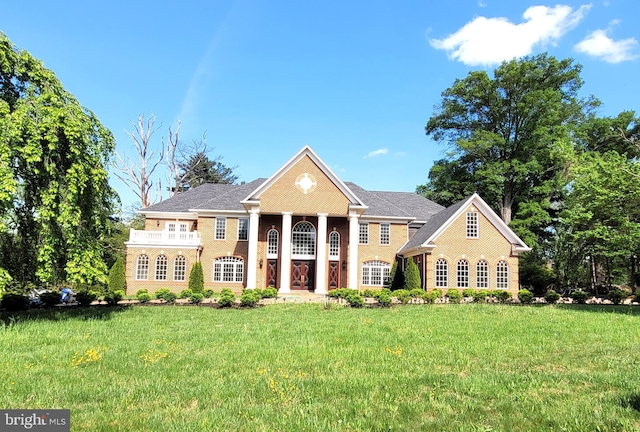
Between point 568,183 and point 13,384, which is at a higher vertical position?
point 568,183

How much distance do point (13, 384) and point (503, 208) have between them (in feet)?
123

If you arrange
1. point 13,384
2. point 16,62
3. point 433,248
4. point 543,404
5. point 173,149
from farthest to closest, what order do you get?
point 173,149 → point 433,248 → point 16,62 → point 13,384 → point 543,404

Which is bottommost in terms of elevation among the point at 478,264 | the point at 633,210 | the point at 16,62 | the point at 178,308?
the point at 178,308

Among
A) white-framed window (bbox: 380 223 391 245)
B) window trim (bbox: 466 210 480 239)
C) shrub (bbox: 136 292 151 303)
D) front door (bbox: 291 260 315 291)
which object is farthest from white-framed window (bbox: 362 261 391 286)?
shrub (bbox: 136 292 151 303)

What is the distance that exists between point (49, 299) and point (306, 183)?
1560 centimetres

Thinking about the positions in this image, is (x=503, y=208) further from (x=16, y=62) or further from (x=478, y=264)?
(x=16, y=62)

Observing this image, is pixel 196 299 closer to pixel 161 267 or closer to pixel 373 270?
pixel 161 267

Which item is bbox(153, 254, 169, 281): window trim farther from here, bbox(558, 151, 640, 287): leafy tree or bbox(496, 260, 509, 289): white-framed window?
Result: bbox(558, 151, 640, 287): leafy tree

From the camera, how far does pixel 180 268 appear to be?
29.0 m

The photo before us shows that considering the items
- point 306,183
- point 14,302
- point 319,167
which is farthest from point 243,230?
point 14,302

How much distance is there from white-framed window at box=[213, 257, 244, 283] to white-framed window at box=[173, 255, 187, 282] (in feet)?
6.37

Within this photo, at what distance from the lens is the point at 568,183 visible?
109ft

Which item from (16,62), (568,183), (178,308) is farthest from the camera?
(568,183)

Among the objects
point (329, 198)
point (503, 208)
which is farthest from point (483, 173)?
point (329, 198)
